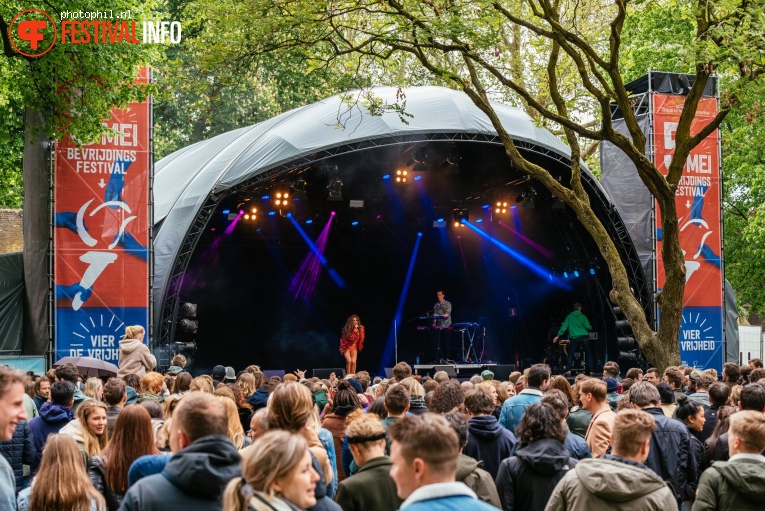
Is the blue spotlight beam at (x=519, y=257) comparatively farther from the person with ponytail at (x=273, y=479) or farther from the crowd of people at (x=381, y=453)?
the person with ponytail at (x=273, y=479)

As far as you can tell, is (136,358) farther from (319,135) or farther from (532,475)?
(532,475)

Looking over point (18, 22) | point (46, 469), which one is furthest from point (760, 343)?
point (46, 469)

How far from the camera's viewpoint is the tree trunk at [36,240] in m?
15.7

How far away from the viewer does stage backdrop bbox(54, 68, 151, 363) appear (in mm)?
15367

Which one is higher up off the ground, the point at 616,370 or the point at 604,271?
the point at 604,271

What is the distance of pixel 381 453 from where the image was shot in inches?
179

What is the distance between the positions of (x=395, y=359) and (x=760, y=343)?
10011 millimetres

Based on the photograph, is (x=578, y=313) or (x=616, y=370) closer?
(x=616, y=370)

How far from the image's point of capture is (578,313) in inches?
834

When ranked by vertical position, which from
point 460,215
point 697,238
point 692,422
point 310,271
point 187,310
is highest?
point 460,215

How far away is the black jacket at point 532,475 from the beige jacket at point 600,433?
34.5 inches

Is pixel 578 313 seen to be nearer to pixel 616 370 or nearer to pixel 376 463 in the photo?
pixel 616 370

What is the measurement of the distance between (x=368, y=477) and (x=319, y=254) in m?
19.4

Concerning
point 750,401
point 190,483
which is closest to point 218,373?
point 750,401
